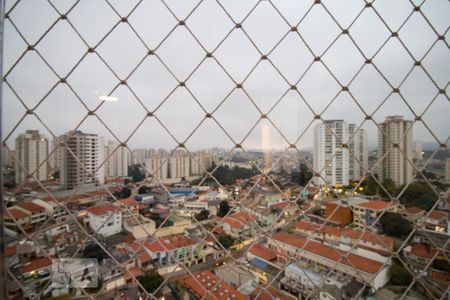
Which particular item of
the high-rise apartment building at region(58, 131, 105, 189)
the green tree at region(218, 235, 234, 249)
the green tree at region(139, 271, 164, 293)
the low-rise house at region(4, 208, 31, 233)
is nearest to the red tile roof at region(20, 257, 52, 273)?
the low-rise house at region(4, 208, 31, 233)

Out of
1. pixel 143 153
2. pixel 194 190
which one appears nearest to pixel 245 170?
pixel 194 190

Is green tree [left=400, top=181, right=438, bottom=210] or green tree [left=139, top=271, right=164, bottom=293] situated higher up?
green tree [left=400, top=181, right=438, bottom=210]

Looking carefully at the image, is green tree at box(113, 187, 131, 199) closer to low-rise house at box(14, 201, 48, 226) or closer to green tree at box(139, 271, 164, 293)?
low-rise house at box(14, 201, 48, 226)

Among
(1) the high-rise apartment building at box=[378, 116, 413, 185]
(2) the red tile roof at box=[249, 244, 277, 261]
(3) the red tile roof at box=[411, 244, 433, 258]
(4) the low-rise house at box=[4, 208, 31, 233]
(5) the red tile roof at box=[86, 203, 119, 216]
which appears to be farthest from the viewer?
(2) the red tile roof at box=[249, 244, 277, 261]

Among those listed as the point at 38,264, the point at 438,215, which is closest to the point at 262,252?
the point at 438,215

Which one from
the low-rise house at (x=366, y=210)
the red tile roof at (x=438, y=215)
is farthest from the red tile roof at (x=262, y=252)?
the red tile roof at (x=438, y=215)
